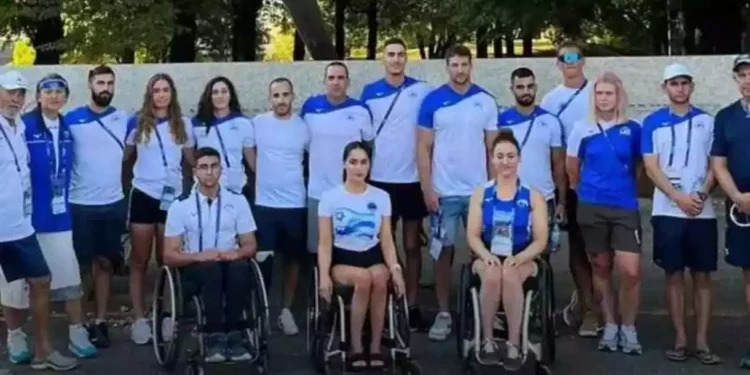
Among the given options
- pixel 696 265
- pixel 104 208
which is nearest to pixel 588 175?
pixel 696 265

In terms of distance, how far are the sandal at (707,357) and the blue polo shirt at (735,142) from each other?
36.7 inches

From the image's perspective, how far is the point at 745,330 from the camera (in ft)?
23.9

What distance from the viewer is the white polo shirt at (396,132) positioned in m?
7.15

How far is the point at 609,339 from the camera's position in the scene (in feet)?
22.2

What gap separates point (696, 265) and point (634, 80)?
9.90ft

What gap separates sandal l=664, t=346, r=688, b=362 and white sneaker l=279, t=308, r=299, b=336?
2270 millimetres

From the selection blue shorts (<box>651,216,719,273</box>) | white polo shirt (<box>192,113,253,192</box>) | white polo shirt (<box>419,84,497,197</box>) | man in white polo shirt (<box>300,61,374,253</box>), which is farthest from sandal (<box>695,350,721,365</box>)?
white polo shirt (<box>192,113,253,192</box>)

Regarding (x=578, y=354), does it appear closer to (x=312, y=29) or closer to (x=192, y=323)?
(x=192, y=323)

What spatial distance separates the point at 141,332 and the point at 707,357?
11.0 feet

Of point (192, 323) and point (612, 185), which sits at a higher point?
point (612, 185)

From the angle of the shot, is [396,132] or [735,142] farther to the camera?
[396,132]

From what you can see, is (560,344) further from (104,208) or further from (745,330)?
(104,208)

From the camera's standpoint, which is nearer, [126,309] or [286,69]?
[126,309]

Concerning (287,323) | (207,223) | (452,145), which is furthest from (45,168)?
(452,145)
